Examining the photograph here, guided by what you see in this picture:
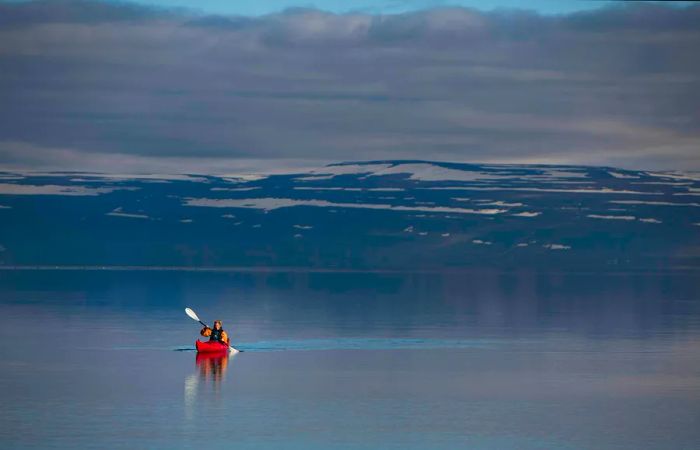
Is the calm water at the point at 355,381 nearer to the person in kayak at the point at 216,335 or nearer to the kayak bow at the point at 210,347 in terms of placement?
the kayak bow at the point at 210,347

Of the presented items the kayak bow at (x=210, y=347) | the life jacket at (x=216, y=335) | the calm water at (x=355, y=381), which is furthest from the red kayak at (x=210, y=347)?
the calm water at (x=355, y=381)

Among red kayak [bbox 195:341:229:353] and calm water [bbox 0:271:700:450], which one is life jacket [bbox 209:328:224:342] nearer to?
red kayak [bbox 195:341:229:353]

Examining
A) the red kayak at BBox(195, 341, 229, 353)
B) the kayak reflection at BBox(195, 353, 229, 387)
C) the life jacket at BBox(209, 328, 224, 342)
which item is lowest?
the kayak reflection at BBox(195, 353, 229, 387)

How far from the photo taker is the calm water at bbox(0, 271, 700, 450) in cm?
3266

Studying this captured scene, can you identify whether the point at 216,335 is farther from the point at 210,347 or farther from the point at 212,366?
the point at 212,366

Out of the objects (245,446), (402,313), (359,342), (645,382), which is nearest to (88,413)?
(245,446)

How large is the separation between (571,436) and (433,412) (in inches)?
176

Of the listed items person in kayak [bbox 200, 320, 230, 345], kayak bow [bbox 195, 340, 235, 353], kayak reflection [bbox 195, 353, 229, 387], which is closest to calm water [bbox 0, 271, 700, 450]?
kayak reflection [bbox 195, 353, 229, 387]

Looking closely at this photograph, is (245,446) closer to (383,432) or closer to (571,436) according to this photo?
(383,432)

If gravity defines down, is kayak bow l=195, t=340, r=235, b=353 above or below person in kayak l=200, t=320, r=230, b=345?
below

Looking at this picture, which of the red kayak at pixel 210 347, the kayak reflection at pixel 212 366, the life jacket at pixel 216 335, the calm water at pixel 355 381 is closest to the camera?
the calm water at pixel 355 381

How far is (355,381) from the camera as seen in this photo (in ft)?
141

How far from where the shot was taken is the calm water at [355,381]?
3266 cm

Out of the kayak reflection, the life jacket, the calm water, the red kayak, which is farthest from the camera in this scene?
the life jacket
